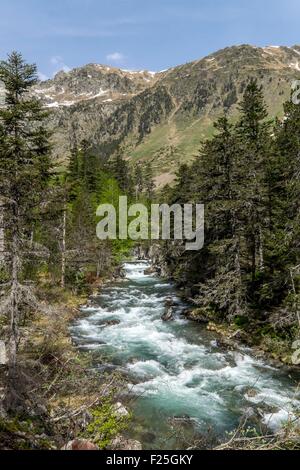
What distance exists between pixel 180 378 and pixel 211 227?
14154 millimetres

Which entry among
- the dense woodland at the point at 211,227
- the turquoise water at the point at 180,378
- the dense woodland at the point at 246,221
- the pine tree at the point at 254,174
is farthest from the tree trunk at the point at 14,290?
the pine tree at the point at 254,174

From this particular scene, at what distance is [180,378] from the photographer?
1883cm

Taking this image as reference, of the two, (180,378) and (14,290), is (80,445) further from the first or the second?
(180,378)

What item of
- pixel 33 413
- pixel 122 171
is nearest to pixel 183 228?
pixel 33 413

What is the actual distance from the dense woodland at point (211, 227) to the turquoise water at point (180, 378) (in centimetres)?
282

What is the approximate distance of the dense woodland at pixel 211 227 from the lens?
512 inches

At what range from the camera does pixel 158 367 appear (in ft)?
65.8

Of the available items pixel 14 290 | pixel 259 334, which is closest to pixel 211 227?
pixel 259 334

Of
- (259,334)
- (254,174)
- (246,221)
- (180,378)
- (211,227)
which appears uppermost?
(254,174)

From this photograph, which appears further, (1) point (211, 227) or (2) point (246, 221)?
(1) point (211, 227)

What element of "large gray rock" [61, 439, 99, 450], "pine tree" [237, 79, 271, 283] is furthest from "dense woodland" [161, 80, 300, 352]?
"large gray rock" [61, 439, 99, 450]

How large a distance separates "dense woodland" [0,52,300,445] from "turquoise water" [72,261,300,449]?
9.27 feet
